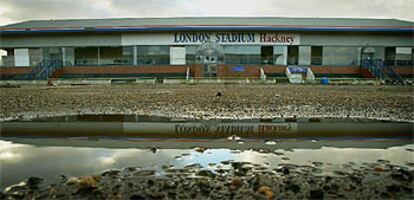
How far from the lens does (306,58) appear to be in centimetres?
3850

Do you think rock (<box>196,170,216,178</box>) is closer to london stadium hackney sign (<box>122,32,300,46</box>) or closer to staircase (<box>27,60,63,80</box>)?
london stadium hackney sign (<box>122,32,300,46</box>)

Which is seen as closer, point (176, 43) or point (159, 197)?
point (159, 197)

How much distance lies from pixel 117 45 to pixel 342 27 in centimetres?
2696

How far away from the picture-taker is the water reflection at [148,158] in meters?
2.89

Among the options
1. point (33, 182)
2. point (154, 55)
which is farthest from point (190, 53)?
point (33, 182)

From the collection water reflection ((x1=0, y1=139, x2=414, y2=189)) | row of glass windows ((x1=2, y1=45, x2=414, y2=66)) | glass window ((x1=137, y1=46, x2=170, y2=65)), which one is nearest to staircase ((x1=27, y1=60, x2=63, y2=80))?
row of glass windows ((x1=2, y1=45, x2=414, y2=66))

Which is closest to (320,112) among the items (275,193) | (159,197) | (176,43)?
(275,193)

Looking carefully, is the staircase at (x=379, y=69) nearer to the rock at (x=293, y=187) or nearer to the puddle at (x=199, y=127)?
the puddle at (x=199, y=127)

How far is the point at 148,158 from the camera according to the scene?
3.31 metres

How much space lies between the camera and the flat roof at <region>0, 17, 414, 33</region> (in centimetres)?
3744

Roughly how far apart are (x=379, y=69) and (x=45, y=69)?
39215mm

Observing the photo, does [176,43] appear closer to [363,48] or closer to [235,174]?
[363,48]

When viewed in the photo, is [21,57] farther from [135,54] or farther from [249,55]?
[249,55]

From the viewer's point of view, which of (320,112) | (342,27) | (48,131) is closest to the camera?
(48,131)
